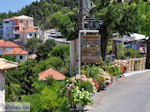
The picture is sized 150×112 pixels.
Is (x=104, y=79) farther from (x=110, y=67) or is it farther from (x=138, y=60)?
(x=138, y=60)

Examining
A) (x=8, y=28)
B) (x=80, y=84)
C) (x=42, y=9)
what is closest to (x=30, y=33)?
(x=42, y=9)

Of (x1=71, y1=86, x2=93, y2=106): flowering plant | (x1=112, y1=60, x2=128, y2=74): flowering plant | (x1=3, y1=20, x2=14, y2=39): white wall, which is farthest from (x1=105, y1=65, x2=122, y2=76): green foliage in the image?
(x1=3, y1=20, x2=14, y2=39): white wall

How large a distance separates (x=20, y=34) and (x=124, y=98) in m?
103

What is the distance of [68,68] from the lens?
21453mm

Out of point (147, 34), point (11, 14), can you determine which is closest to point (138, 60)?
point (147, 34)

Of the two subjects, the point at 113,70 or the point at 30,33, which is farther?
the point at 30,33

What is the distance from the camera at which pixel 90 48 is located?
597 inches

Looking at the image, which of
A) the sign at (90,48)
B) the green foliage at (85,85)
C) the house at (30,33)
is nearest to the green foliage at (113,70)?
the sign at (90,48)

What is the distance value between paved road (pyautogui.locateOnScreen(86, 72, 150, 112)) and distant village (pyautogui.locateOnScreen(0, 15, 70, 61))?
70950 millimetres

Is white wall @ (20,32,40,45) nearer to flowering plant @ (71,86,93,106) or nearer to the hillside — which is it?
the hillside

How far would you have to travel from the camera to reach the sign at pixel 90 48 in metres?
15.0

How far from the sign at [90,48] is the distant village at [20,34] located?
235ft

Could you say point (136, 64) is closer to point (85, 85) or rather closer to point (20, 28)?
point (85, 85)

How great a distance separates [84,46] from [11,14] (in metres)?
149
